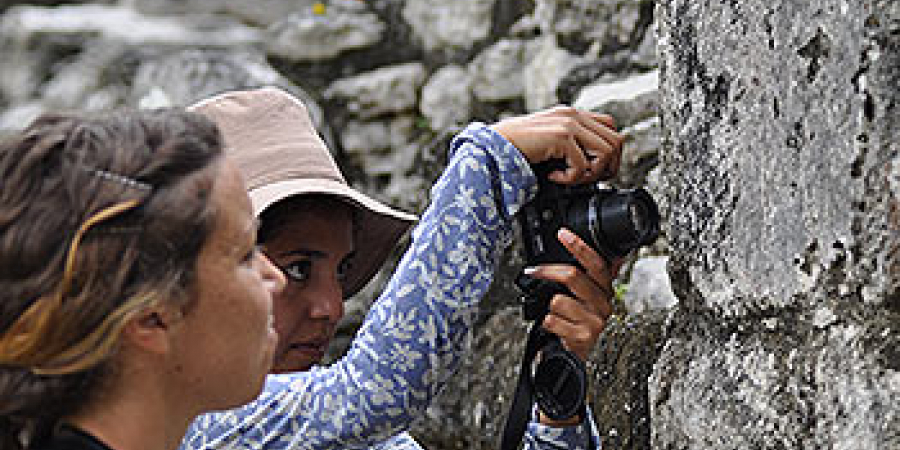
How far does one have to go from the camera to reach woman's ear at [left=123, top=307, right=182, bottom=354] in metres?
0.96

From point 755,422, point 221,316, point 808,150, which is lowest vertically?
point 755,422

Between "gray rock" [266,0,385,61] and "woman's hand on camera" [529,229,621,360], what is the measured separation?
1286mm

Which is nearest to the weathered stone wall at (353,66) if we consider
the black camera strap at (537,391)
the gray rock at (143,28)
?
the gray rock at (143,28)

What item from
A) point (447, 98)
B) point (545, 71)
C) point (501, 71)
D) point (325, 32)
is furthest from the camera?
point (325, 32)

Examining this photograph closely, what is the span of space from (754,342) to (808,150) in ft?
0.64

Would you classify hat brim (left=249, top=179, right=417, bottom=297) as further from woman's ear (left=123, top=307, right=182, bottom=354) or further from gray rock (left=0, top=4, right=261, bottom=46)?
gray rock (left=0, top=4, right=261, bottom=46)

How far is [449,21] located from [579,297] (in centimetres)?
117

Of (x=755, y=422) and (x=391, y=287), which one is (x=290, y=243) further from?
(x=755, y=422)

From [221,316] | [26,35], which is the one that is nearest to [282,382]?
[221,316]

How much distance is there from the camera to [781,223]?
1.08 meters

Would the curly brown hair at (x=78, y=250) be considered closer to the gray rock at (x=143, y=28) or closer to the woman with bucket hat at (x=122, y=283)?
the woman with bucket hat at (x=122, y=283)

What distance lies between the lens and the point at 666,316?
142cm

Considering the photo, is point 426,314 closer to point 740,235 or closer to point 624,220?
point 624,220

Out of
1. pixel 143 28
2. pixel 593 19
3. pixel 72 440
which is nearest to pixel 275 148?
pixel 593 19
